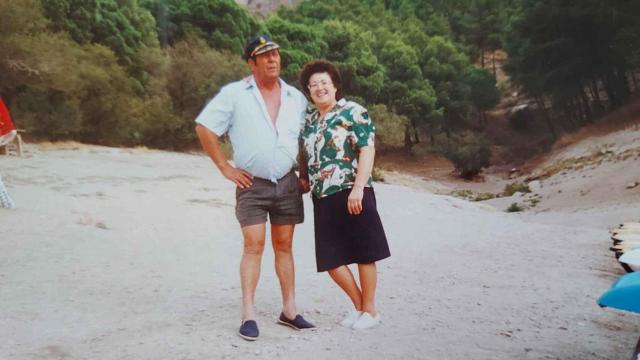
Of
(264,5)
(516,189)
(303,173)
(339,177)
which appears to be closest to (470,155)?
(516,189)

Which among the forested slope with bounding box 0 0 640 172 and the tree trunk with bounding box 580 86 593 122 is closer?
the forested slope with bounding box 0 0 640 172

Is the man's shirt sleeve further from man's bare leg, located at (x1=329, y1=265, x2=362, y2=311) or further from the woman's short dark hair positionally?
man's bare leg, located at (x1=329, y1=265, x2=362, y2=311)

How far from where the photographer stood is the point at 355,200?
4223 mm

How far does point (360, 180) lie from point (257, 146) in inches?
25.6

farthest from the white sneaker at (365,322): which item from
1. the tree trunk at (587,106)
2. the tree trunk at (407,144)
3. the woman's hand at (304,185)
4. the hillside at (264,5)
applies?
the hillside at (264,5)

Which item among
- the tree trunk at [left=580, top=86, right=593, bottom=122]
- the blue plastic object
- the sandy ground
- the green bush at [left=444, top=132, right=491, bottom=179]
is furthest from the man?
the tree trunk at [left=580, top=86, right=593, bottom=122]

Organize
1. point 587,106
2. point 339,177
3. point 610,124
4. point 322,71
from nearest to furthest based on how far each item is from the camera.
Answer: point 339,177
point 322,71
point 610,124
point 587,106

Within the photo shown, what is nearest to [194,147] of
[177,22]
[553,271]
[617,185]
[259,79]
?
[177,22]

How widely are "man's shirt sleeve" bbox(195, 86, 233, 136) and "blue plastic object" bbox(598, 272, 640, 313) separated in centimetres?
231

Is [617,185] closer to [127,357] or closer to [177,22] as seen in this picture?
[127,357]

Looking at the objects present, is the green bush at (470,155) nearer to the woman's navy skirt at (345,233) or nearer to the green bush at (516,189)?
the green bush at (516,189)

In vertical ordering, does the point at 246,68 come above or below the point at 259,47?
below

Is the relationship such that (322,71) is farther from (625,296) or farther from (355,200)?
(625,296)

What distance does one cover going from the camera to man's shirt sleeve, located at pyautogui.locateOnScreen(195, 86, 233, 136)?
424 centimetres
